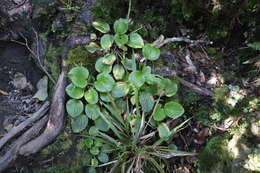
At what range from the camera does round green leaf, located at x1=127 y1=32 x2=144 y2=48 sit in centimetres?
235

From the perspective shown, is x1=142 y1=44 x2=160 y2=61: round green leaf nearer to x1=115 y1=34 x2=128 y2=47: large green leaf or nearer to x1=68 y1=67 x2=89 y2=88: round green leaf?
x1=115 y1=34 x2=128 y2=47: large green leaf

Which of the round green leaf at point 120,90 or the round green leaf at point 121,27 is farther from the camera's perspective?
the round green leaf at point 121,27

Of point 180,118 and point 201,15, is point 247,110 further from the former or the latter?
point 201,15

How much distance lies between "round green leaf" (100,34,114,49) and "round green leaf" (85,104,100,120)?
1.90 feet

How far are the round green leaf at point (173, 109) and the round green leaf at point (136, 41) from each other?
630 millimetres

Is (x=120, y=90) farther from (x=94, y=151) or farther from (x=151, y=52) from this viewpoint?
→ (x=94, y=151)

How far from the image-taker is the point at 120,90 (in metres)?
2.17

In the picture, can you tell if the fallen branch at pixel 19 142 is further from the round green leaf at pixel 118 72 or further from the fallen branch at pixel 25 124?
the round green leaf at pixel 118 72

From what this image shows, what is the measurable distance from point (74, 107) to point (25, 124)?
20.6 inches

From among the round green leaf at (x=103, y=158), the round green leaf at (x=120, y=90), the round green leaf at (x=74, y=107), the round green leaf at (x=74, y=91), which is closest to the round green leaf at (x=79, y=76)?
the round green leaf at (x=74, y=91)

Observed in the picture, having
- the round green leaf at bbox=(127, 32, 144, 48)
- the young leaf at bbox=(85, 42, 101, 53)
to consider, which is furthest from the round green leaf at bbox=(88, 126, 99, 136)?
the round green leaf at bbox=(127, 32, 144, 48)

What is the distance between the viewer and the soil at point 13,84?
253 cm

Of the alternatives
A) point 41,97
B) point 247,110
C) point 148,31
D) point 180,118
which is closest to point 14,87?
point 41,97

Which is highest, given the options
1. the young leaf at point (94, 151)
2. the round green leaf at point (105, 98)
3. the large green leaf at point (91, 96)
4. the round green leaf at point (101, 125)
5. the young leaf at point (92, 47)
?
the young leaf at point (92, 47)
